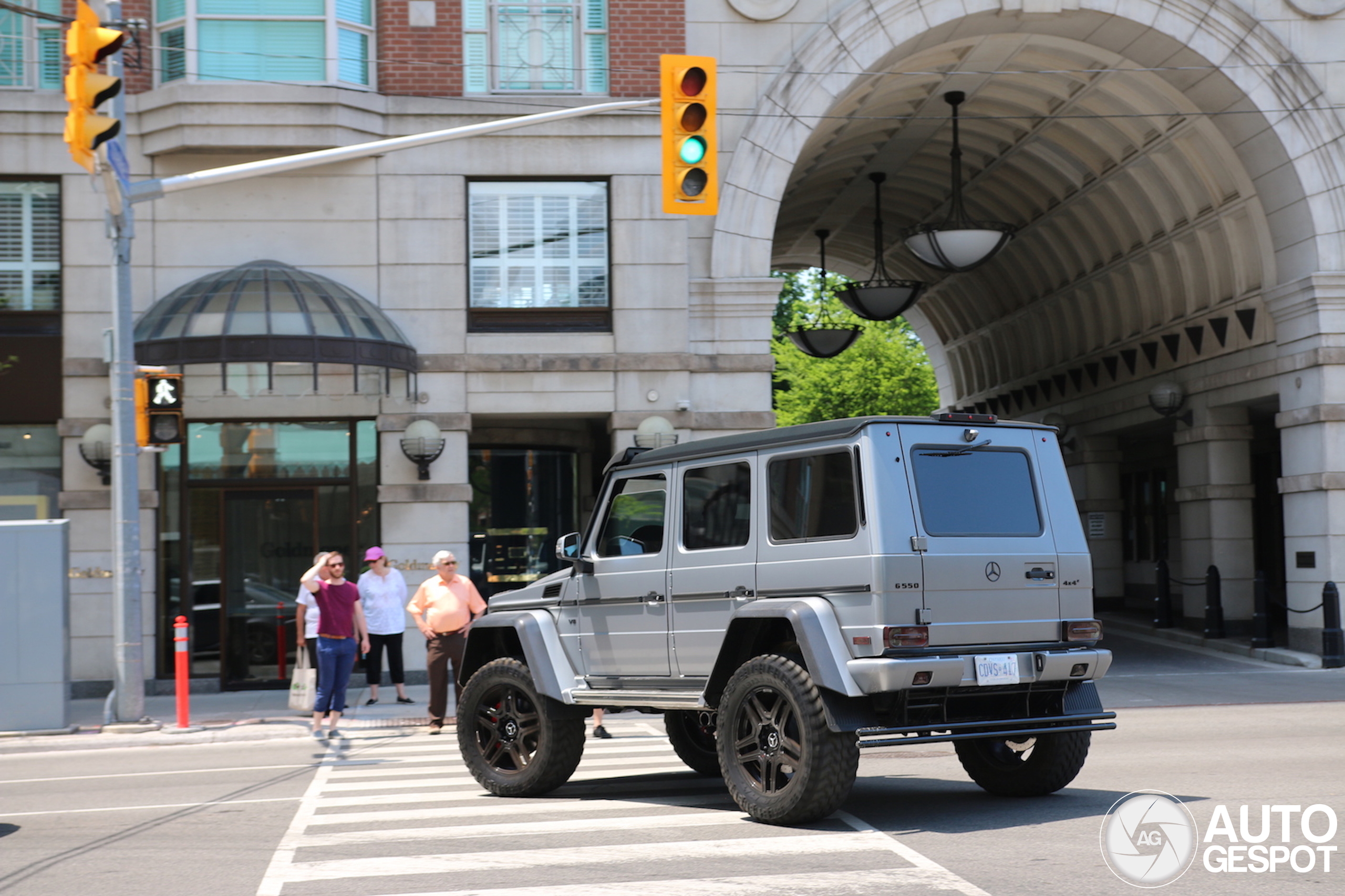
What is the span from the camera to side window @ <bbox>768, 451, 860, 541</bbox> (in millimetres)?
8109

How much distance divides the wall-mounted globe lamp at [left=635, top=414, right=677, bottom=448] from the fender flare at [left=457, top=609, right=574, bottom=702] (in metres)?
8.72

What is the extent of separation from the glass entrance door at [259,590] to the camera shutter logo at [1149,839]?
508 inches

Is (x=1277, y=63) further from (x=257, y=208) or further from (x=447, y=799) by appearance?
(x=447, y=799)

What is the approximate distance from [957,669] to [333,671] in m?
7.88

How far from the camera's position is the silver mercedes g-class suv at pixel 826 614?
7773mm

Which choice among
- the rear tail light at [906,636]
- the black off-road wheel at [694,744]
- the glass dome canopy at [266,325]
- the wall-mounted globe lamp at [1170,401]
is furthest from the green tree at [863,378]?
the rear tail light at [906,636]

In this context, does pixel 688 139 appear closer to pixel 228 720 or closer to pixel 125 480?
pixel 125 480

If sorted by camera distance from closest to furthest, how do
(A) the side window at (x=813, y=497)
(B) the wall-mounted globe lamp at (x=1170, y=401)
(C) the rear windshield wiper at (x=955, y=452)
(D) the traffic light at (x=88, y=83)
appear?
1. (A) the side window at (x=813, y=497)
2. (C) the rear windshield wiper at (x=955, y=452)
3. (D) the traffic light at (x=88, y=83)
4. (B) the wall-mounted globe lamp at (x=1170, y=401)

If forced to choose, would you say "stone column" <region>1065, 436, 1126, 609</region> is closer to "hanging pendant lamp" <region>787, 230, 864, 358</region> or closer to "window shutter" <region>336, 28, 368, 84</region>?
"hanging pendant lamp" <region>787, 230, 864, 358</region>

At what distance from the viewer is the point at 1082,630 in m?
8.41

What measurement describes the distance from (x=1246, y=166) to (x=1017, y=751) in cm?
1492

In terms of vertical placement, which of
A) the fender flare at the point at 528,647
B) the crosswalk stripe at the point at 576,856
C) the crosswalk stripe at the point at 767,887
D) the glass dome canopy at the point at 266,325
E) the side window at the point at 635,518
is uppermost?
the glass dome canopy at the point at 266,325

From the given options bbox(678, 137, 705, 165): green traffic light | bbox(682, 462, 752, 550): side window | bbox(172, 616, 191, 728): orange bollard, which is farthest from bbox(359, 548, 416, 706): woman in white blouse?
bbox(682, 462, 752, 550): side window

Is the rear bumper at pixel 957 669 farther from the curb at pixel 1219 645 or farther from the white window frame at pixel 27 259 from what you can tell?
the white window frame at pixel 27 259
